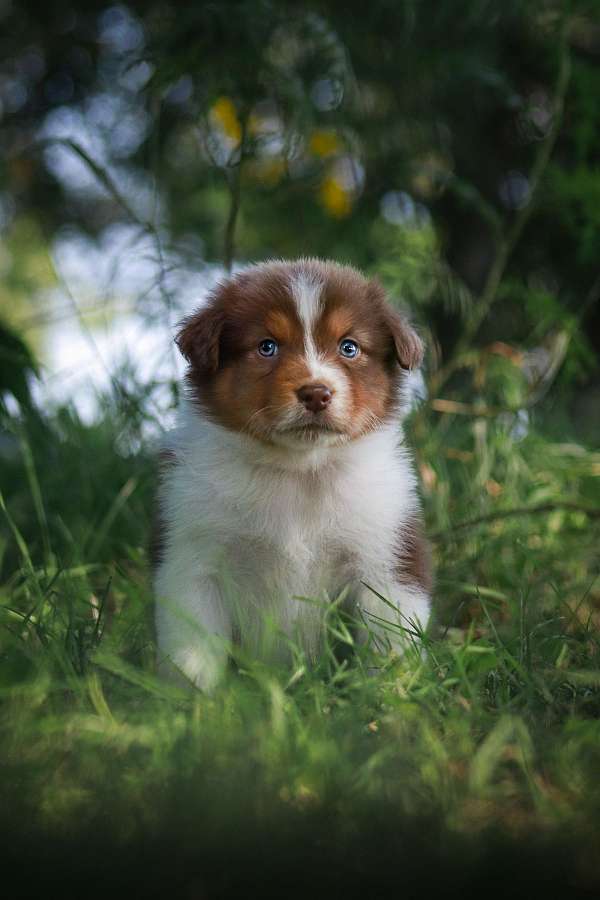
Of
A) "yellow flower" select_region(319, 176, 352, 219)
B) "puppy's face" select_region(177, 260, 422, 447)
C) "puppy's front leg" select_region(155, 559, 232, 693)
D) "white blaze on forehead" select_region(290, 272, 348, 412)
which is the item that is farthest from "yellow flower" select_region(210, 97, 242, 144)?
"puppy's front leg" select_region(155, 559, 232, 693)

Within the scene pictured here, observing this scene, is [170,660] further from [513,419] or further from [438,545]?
[513,419]

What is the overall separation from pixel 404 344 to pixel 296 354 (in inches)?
17.5

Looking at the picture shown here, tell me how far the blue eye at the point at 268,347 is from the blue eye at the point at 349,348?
25cm

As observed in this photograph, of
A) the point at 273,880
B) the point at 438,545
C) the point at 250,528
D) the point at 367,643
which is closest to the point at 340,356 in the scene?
the point at 250,528

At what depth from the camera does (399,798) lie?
2176mm

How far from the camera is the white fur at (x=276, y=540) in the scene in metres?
3.27

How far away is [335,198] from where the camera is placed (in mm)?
6109

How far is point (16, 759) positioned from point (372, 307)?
6.57 ft

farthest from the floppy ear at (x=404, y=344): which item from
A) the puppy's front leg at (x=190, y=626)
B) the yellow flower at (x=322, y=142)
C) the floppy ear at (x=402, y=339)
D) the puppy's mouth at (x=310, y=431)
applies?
the yellow flower at (x=322, y=142)

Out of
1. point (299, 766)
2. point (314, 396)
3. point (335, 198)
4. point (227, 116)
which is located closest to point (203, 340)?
point (314, 396)

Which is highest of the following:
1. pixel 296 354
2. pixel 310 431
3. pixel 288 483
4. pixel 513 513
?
pixel 296 354

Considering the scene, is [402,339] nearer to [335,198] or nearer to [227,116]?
[227,116]

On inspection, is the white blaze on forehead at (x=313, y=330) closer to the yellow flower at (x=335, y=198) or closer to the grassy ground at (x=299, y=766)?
the grassy ground at (x=299, y=766)

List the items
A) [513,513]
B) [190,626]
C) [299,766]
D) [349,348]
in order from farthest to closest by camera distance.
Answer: [513,513] < [349,348] < [190,626] < [299,766]
